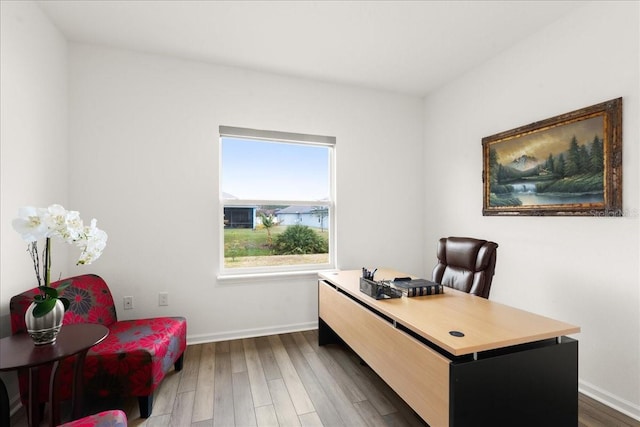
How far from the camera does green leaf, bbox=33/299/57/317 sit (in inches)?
55.8

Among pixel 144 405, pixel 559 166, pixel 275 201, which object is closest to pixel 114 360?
pixel 144 405

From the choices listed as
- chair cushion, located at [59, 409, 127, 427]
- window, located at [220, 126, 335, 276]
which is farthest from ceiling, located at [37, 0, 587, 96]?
chair cushion, located at [59, 409, 127, 427]

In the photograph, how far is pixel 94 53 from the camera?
2586 mm

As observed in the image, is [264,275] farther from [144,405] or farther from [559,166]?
[559,166]

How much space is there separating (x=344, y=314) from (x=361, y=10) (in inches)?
86.8

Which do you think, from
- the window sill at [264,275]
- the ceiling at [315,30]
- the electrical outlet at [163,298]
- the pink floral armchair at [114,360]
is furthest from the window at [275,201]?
the pink floral armchair at [114,360]

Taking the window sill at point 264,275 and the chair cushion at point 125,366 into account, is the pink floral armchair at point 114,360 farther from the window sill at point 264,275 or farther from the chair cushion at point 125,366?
the window sill at point 264,275

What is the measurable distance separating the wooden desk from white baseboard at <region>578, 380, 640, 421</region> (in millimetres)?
909

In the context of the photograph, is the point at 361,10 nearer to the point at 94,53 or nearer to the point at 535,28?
the point at 535,28

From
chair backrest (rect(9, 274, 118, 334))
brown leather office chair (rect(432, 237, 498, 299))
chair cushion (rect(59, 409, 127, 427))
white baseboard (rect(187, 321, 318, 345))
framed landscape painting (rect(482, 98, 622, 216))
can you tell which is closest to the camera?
chair cushion (rect(59, 409, 127, 427))

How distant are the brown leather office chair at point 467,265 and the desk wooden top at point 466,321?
15 centimetres

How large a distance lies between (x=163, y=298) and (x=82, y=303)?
688mm

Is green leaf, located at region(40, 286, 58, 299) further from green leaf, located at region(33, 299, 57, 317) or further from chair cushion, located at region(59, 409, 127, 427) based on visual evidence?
chair cushion, located at region(59, 409, 127, 427)

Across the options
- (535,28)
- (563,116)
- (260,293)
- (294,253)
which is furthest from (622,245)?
(260,293)
